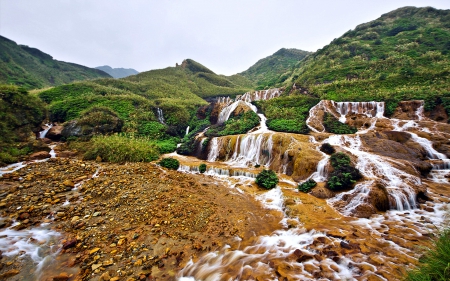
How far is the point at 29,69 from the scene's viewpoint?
177 feet

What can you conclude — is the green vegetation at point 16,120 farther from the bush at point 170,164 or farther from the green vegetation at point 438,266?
the green vegetation at point 438,266

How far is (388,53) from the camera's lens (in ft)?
110

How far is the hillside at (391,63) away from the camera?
20875 mm

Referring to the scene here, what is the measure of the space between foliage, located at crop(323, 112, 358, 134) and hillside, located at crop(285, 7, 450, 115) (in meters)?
5.36

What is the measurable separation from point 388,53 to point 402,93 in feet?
67.7

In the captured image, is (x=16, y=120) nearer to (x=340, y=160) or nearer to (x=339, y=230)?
(x=339, y=230)

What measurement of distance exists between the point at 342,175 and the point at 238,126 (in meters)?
12.6

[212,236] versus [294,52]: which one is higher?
[294,52]

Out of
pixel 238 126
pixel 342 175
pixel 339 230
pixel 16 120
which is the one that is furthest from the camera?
pixel 238 126

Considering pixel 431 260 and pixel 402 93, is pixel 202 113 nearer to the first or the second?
pixel 402 93

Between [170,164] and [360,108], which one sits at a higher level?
[360,108]

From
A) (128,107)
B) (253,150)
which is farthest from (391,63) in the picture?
(128,107)

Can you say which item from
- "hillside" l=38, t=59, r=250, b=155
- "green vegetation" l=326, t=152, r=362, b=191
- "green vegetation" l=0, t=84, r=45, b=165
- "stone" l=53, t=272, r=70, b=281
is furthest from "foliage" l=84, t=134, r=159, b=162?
"green vegetation" l=326, t=152, r=362, b=191

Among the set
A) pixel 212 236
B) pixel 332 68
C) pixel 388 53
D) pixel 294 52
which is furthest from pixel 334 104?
pixel 294 52
